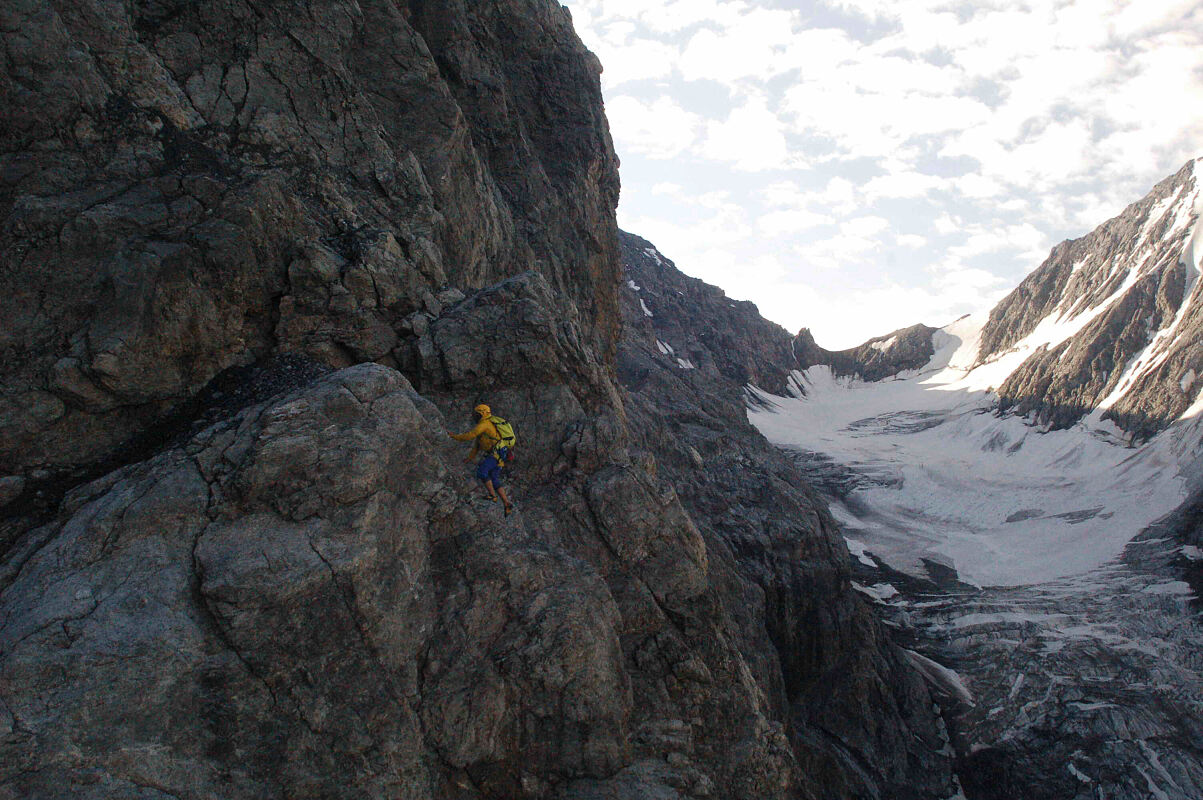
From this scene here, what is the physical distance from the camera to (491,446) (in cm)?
1206

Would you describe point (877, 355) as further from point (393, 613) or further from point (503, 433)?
point (393, 613)

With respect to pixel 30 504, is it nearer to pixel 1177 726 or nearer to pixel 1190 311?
pixel 1177 726

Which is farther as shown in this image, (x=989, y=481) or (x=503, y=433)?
(x=989, y=481)

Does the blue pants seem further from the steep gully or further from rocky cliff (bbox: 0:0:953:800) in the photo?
the steep gully

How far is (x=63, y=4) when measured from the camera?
1158 centimetres

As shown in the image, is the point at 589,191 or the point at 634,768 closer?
the point at 634,768

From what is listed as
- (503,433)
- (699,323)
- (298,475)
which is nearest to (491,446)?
(503,433)

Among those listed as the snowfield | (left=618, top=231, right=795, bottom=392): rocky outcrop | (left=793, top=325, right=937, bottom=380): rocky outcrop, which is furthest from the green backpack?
(left=793, top=325, right=937, bottom=380): rocky outcrop

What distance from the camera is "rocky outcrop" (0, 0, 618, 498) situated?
10391 mm

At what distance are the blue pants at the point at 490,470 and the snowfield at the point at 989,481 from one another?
50.9 metres

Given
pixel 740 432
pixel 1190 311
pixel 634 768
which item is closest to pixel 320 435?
pixel 634 768

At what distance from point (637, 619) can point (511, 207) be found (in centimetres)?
1666

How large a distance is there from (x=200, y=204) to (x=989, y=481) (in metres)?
85.9

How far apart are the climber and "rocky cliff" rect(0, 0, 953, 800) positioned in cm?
44
